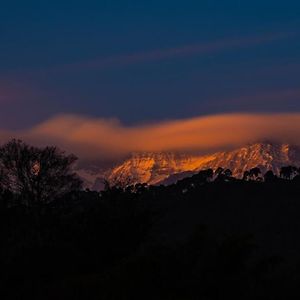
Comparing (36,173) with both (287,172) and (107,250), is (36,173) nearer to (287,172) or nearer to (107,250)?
(107,250)

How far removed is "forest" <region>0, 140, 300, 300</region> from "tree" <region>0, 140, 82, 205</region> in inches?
3.4

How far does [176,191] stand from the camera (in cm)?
11912

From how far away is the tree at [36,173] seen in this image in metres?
56.2

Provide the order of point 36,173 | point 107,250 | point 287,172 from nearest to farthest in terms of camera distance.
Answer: point 107,250
point 36,173
point 287,172

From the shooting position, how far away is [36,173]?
57.8 m

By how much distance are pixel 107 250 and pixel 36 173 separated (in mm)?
20440

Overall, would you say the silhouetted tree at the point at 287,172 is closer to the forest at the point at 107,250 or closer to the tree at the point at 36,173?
the forest at the point at 107,250

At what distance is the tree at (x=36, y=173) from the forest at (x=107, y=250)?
0.09m

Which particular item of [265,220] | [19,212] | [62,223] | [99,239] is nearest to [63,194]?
[19,212]

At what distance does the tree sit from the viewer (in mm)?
56156

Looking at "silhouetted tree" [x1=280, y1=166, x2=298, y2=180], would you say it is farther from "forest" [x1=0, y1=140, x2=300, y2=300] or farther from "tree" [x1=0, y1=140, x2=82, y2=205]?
"tree" [x1=0, y1=140, x2=82, y2=205]

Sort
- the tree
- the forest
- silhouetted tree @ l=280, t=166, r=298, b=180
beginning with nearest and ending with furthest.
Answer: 1. the forest
2. the tree
3. silhouetted tree @ l=280, t=166, r=298, b=180

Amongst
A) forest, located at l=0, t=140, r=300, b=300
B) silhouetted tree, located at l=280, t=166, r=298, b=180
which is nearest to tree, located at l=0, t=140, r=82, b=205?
forest, located at l=0, t=140, r=300, b=300

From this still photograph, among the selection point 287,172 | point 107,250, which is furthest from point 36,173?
point 287,172
